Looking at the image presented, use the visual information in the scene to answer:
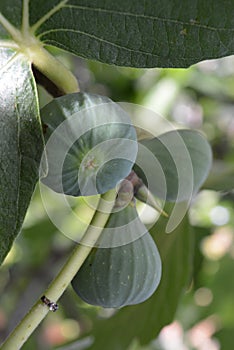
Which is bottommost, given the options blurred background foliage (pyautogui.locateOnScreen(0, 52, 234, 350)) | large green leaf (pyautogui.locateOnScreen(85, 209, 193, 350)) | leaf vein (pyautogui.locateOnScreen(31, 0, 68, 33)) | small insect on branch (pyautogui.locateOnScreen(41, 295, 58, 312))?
small insect on branch (pyautogui.locateOnScreen(41, 295, 58, 312))

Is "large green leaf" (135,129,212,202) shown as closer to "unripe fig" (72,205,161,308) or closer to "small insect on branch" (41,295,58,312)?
"unripe fig" (72,205,161,308)

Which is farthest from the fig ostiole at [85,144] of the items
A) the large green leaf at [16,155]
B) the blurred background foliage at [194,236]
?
the blurred background foliage at [194,236]

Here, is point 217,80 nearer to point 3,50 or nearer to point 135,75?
point 135,75

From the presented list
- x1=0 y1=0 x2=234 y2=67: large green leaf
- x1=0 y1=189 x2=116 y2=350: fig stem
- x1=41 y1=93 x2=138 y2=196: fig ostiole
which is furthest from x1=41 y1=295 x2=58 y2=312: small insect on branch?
x1=0 y1=0 x2=234 y2=67: large green leaf

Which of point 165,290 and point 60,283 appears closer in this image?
point 60,283

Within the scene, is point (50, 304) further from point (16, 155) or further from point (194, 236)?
point (194, 236)

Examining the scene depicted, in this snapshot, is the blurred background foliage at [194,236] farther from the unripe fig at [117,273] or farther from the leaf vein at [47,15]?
the leaf vein at [47,15]

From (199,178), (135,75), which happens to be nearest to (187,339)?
(135,75)

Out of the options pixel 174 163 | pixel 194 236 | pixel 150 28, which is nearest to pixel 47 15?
pixel 150 28
